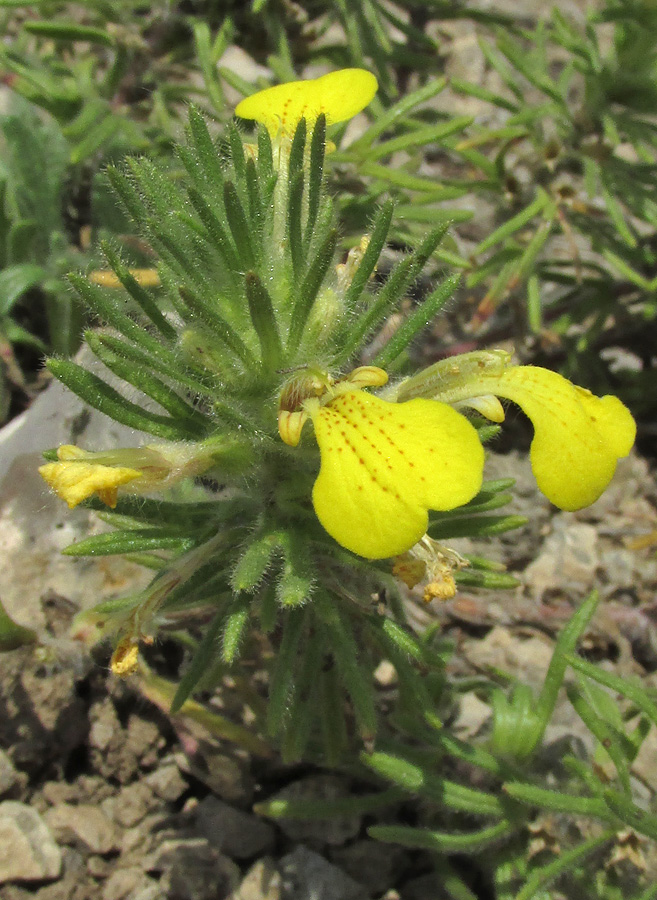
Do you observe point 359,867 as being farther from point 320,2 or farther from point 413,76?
point 413,76

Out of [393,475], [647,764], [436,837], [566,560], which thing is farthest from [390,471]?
[566,560]

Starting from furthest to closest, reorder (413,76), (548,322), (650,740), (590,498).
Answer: (413,76) → (548,322) → (650,740) → (590,498)

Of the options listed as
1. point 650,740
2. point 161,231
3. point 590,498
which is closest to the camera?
point 590,498

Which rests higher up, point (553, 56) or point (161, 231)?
point (161, 231)

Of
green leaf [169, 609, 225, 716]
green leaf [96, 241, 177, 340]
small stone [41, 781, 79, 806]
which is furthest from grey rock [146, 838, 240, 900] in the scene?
green leaf [96, 241, 177, 340]

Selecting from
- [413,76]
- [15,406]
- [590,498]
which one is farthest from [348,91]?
[413,76]

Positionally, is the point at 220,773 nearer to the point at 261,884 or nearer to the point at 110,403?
the point at 261,884

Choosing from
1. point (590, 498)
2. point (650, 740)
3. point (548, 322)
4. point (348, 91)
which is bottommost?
point (650, 740)

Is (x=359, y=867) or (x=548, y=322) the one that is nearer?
(x=359, y=867)
